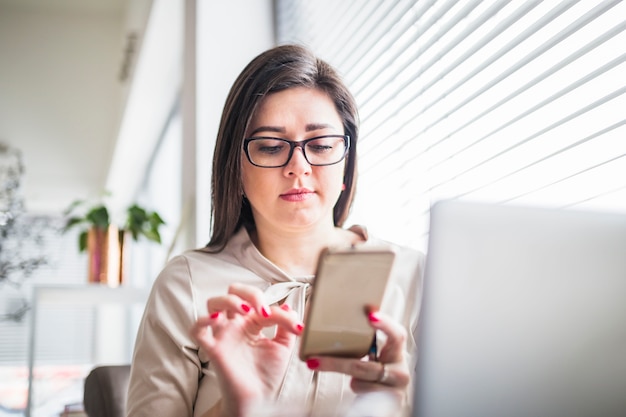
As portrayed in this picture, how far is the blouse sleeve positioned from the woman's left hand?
0.44 metres

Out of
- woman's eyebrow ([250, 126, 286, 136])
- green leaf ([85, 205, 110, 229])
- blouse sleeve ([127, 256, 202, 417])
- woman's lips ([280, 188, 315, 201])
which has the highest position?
woman's eyebrow ([250, 126, 286, 136])

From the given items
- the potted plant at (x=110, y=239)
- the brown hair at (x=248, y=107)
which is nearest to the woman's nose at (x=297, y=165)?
the brown hair at (x=248, y=107)

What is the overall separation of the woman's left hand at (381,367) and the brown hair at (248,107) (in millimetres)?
616

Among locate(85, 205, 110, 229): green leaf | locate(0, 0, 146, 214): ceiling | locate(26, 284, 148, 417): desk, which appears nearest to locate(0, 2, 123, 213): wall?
locate(0, 0, 146, 214): ceiling

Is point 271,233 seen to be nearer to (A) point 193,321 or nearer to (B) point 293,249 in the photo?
(B) point 293,249

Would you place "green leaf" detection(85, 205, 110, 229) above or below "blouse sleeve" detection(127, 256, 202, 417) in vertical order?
above

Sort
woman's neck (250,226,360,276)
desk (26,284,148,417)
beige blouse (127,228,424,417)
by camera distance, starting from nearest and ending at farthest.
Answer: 1. beige blouse (127,228,424,417)
2. woman's neck (250,226,360,276)
3. desk (26,284,148,417)

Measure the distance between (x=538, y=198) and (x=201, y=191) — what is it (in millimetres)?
1266

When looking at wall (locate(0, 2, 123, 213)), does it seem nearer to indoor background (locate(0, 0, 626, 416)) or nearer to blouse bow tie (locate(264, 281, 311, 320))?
indoor background (locate(0, 0, 626, 416))

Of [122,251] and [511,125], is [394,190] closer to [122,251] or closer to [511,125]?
[511,125]

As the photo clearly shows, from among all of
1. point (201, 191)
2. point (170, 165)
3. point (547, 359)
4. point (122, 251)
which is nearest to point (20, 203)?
point (170, 165)

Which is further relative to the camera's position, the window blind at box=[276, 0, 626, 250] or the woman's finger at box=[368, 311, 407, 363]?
the window blind at box=[276, 0, 626, 250]

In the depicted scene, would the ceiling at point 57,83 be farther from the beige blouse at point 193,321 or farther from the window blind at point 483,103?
the beige blouse at point 193,321

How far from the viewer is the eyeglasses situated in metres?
1.32
